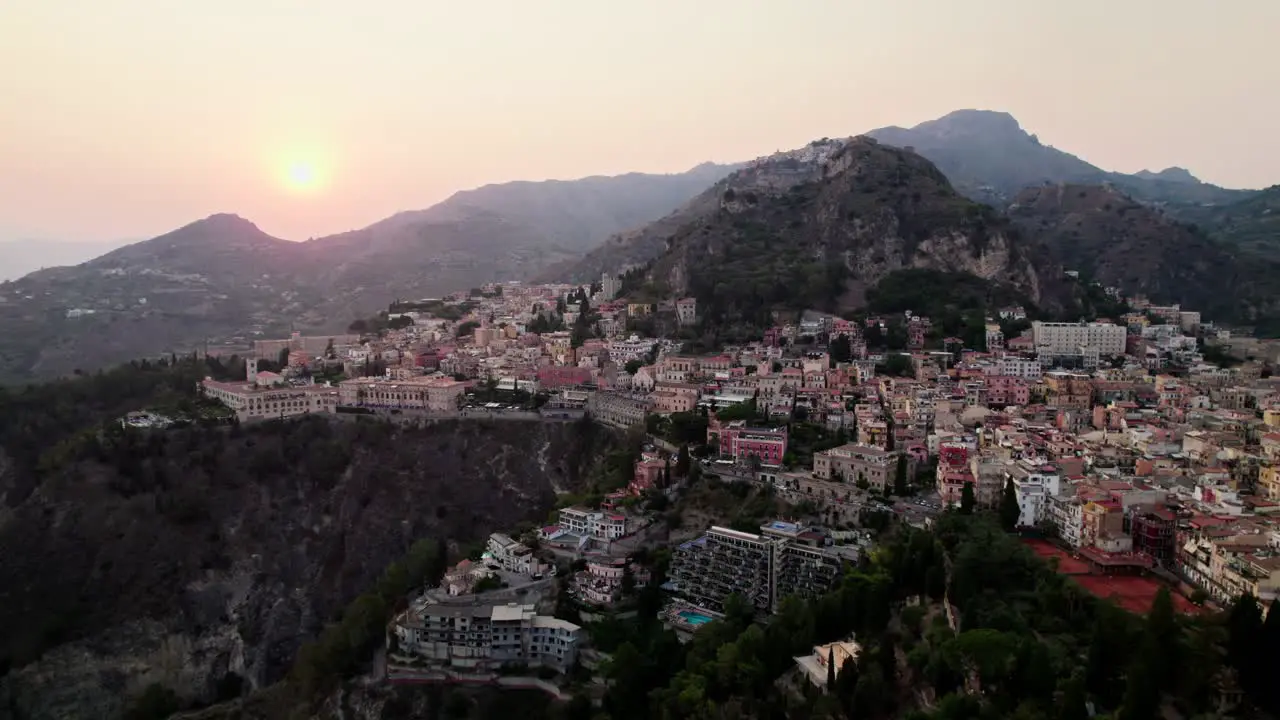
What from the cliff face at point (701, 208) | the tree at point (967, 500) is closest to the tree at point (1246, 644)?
the tree at point (967, 500)

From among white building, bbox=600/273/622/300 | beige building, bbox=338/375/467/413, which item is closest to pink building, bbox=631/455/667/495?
beige building, bbox=338/375/467/413

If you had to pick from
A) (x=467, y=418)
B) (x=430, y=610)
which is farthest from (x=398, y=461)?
(x=430, y=610)

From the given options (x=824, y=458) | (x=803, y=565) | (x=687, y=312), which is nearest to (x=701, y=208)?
(x=687, y=312)

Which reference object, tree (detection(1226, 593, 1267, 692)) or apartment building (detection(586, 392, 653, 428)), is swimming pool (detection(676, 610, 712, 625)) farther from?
apartment building (detection(586, 392, 653, 428))

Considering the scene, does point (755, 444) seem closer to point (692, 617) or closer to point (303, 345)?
point (692, 617)

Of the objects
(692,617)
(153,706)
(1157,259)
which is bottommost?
(153,706)

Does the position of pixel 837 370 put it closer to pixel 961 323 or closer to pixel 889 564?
pixel 961 323

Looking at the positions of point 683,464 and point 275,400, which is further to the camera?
point 275,400

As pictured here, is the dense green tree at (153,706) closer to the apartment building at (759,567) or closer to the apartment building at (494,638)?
the apartment building at (494,638)
